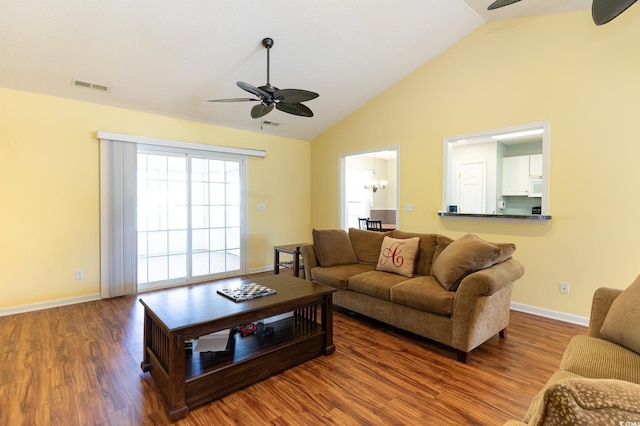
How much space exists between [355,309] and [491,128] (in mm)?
2782

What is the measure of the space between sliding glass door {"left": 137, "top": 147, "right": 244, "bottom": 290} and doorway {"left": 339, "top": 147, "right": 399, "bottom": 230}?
345 centimetres

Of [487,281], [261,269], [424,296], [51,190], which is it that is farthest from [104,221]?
[487,281]

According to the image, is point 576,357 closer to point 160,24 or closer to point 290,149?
point 160,24

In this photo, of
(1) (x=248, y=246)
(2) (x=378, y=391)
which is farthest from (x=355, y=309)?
(1) (x=248, y=246)

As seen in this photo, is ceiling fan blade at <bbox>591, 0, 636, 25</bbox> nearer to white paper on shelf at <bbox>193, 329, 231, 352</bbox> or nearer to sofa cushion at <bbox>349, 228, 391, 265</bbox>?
sofa cushion at <bbox>349, 228, 391, 265</bbox>

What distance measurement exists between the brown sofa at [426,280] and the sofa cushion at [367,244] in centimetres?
1

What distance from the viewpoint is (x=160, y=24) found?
3.01 metres

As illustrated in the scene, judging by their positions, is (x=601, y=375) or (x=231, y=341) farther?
(x=231, y=341)

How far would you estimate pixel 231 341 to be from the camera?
2.38 metres

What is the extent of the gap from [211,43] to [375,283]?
3.08 metres

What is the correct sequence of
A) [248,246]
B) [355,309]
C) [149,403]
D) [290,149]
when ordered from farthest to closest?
[290,149], [248,246], [355,309], [149,403]

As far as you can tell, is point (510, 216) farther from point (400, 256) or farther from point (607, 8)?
point (607, 8)

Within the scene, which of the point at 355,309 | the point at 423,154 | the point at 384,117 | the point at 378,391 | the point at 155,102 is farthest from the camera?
the point at 384,117

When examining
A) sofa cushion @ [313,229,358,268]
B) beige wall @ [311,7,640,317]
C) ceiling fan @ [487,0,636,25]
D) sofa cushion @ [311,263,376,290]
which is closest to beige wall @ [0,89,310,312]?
sofa cushion @ [313,229,358,268]
